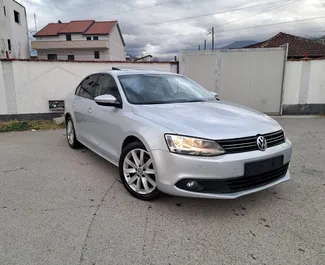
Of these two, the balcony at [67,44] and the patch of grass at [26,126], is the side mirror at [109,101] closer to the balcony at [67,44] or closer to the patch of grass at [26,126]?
the patch of grass at [26,126]

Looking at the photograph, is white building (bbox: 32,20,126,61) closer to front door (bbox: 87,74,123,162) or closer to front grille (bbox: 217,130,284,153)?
front door (bbox: 87,74,123,162)

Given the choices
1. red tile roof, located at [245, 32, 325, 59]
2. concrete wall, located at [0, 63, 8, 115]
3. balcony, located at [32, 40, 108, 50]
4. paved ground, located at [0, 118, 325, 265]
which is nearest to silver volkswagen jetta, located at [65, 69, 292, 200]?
paved ground, located at [0, 118, 325, 265]

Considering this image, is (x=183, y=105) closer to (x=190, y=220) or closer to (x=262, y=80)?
(x=190, y=220)

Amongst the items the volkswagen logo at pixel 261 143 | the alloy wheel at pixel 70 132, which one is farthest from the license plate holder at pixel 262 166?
the alloy wheel at pixel 70 132

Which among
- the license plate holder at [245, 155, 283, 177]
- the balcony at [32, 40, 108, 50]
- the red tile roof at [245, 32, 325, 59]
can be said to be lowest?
the license plate holder at [245, 155, 283, 177]

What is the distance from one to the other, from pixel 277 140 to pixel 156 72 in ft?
7.02

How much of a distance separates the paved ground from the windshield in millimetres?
1247

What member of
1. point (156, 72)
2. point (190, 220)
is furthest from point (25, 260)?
point (156, 72)

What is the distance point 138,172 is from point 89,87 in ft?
7.25

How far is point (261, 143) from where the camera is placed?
2.68 metres

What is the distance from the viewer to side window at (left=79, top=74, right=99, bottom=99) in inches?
173

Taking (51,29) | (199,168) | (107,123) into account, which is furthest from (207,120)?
(51,29)

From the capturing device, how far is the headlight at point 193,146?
2.51 meters

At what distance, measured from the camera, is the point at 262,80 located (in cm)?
908
